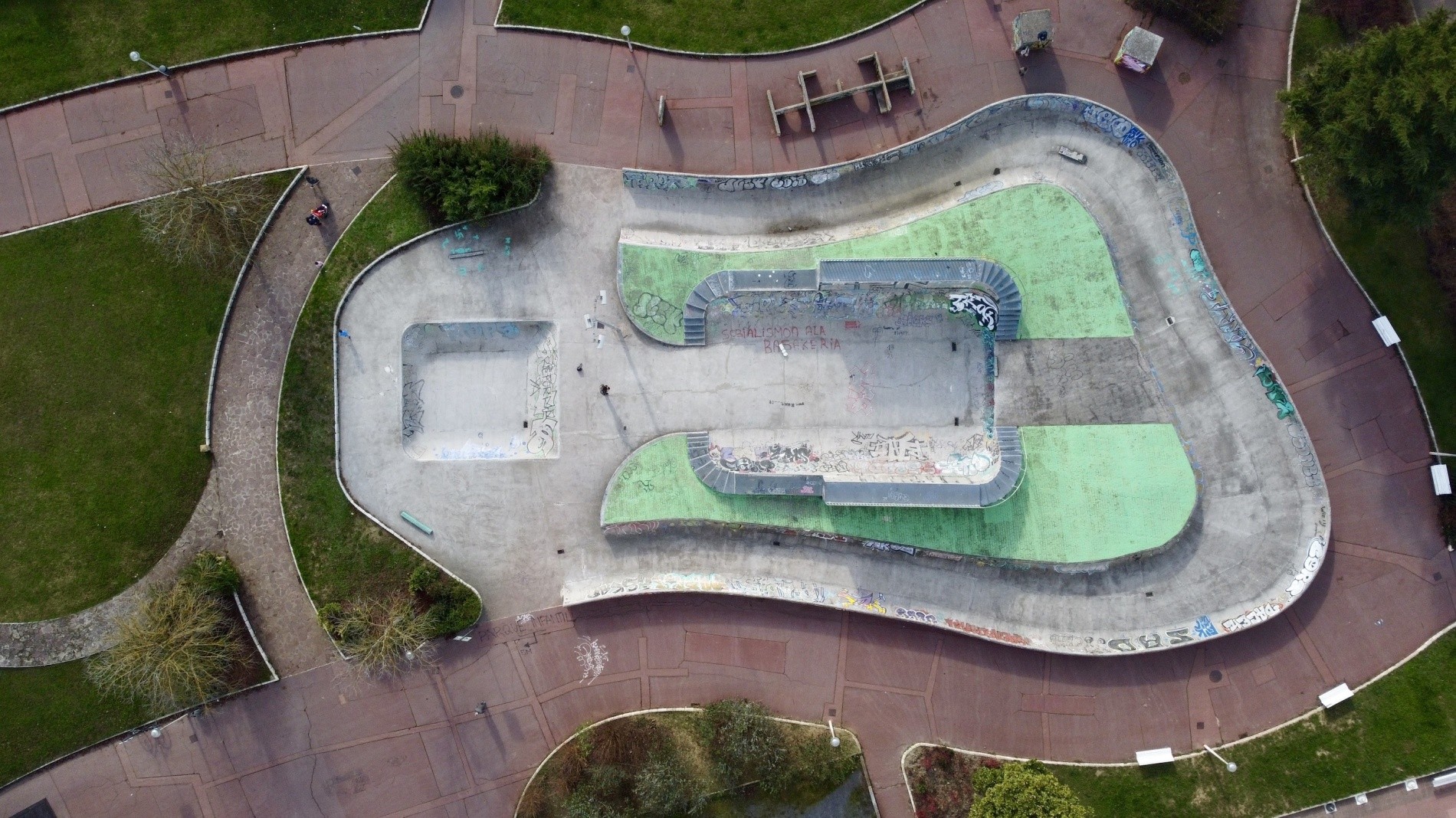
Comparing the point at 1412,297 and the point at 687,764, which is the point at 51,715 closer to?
the point at 687,764

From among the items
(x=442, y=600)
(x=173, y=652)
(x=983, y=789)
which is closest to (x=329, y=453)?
(x=442, y=600)

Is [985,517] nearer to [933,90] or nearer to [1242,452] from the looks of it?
[1242,452]

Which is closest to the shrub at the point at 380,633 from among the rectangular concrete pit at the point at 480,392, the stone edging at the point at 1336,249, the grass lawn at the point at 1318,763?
the rectangular concrete pit at the point at 480,392

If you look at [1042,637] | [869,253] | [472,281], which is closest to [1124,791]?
[1042,637]

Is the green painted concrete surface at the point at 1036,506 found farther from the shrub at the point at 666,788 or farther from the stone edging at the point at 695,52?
the stone edging at the point at 695,52

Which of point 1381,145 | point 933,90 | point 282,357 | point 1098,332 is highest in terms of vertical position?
point 933,90

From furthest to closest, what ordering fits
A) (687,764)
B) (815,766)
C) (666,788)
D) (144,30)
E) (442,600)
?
(144,30), (687,764), (442,600), (815,766), (666,788)
